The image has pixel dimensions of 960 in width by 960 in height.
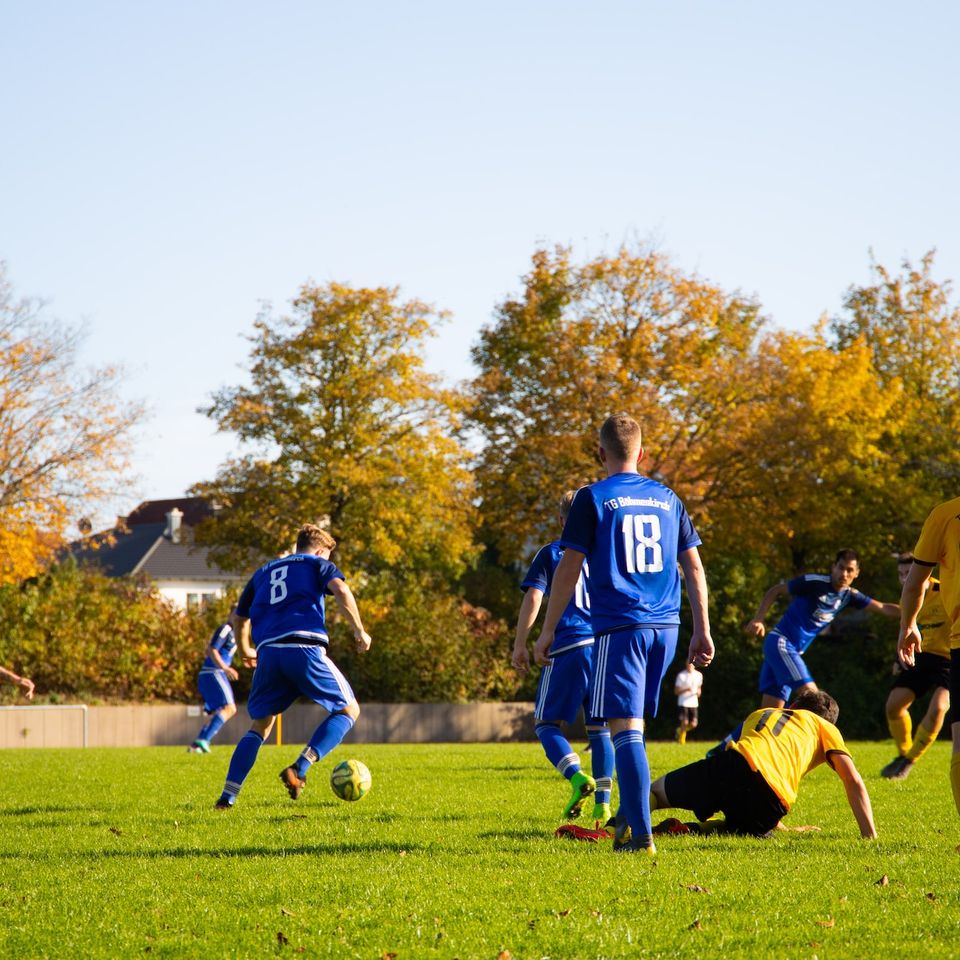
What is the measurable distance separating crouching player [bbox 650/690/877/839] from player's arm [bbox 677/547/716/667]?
2.93 ft

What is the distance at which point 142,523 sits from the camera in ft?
273

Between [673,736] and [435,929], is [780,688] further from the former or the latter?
[673,736]

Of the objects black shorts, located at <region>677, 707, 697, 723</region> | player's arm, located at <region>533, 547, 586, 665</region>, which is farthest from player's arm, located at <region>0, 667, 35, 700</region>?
black shorts, located at <region>677, 707, 697, 723</region>

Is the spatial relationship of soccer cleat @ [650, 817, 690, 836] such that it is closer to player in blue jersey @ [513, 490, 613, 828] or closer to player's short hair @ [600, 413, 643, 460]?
player in blue jersey @ [513, 490, 613, 828]

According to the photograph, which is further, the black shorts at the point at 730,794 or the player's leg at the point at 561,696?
the player's leg at the point at 561,696

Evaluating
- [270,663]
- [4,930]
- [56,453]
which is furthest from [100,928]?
[56,453]

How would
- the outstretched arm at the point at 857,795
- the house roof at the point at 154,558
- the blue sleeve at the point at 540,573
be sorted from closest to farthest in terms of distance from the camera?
the outstretched arm at the point at 857,795 < the blue sleeve at the point at 540,573 < the house roof at the point at 154,558

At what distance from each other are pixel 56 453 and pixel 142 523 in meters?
46.8

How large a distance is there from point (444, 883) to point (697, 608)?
2.19 metres

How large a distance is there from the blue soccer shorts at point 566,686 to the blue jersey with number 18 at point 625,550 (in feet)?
6.97

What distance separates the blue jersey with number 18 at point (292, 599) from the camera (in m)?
9.84

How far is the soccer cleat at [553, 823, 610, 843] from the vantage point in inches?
310

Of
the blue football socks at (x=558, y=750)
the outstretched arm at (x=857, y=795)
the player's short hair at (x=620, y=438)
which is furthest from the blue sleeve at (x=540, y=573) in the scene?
the outstretched arm at (x=857, y=795)

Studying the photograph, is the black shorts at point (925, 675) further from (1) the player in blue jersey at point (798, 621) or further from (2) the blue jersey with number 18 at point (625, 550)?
(2) the blue jersey with number 18 at point (625, 550)
